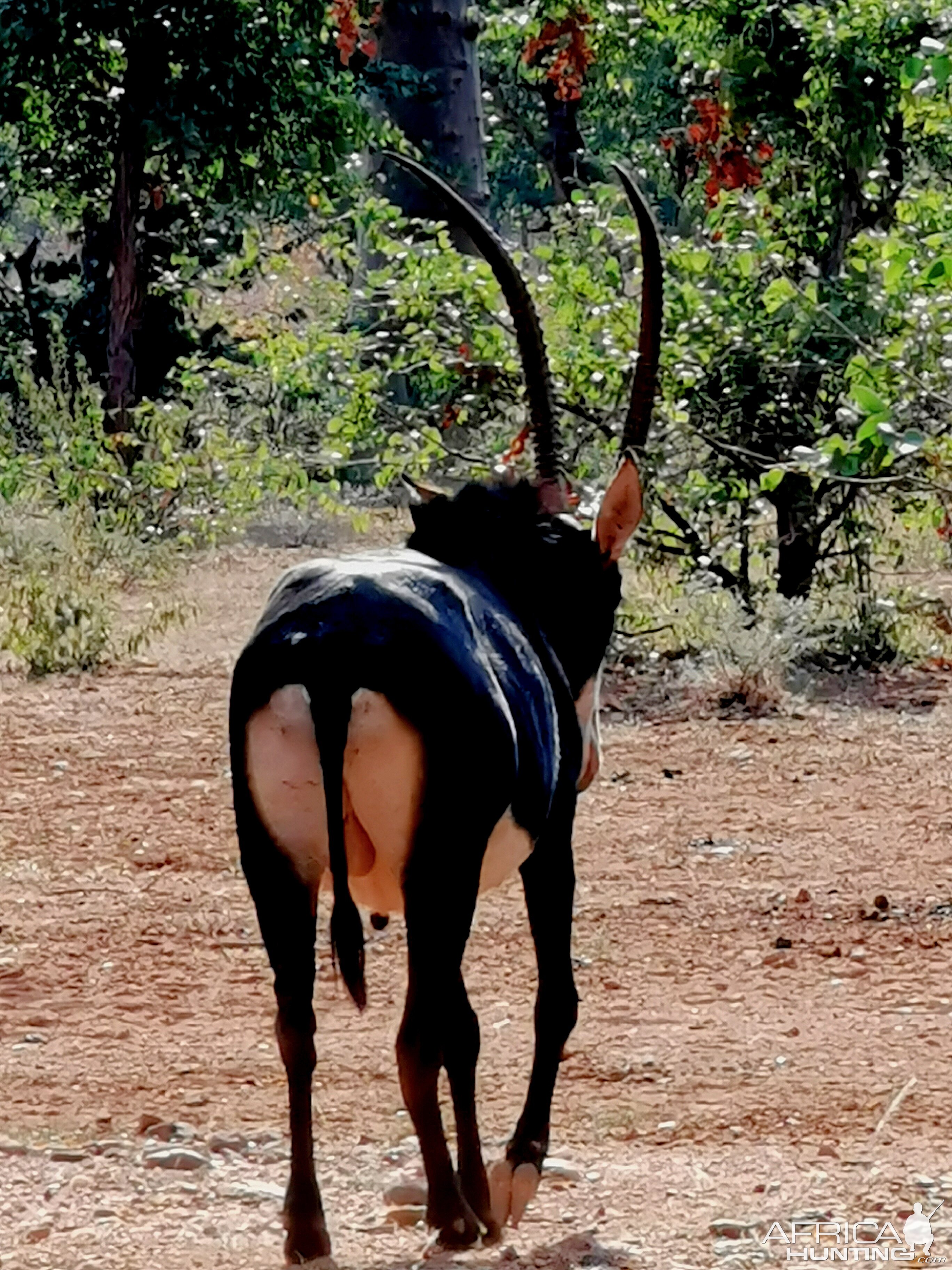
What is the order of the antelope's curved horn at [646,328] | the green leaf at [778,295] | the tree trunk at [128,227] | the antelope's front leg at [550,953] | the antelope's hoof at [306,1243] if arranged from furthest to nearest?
the tree trunk at [128,227], the green leaf at [778,295], the antelope's curved horn at [646,328], the antelope's front leg at [550,953], the antelope's hoof at [306,1243]

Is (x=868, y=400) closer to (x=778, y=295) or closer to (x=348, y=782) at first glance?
(x=348, y=782)

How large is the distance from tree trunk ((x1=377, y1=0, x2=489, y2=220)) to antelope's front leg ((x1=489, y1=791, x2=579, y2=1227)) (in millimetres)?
12582

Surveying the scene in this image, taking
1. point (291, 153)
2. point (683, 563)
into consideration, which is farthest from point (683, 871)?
point (291, 153)

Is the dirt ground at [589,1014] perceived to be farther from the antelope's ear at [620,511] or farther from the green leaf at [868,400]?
the green leaf at [868,400]

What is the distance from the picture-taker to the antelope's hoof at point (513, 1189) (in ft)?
13.6

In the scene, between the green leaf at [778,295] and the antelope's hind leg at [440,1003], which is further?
the green leaf at [778,295]

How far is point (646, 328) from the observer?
4.96 m

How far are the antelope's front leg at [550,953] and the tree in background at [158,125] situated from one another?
10583 millimetres

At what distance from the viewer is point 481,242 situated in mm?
5012

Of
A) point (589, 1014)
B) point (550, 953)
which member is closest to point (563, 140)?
point (589, 1014)

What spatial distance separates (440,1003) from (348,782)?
41 centimetres

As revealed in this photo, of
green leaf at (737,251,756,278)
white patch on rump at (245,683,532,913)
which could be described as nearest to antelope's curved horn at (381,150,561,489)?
white patch on rump at (245,683,532,913)

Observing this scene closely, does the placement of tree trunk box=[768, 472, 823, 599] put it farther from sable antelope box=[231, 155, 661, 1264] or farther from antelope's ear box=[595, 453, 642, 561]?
sable antelope box=[231, 155, 661, 1264]

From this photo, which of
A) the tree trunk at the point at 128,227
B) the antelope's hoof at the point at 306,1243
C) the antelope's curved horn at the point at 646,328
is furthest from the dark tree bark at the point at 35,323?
the antelope's hoof at the point at 306,1243
